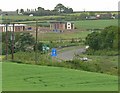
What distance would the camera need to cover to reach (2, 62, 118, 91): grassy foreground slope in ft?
24.4

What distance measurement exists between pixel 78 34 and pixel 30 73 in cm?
2376

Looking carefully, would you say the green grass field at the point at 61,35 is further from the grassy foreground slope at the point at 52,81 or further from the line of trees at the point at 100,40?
the grassy foreground slope at the point at 52,81

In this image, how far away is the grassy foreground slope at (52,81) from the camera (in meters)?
7.45

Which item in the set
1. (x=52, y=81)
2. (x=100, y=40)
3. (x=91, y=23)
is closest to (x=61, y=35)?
(x=91, y=23)

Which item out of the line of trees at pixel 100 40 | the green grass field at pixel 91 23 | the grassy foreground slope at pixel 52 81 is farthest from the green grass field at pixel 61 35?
the grassy foreground slope at pixel 52 81

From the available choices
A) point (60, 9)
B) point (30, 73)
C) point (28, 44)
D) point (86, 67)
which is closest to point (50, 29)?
point (28, 44)

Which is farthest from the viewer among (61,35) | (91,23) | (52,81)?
(61,35)

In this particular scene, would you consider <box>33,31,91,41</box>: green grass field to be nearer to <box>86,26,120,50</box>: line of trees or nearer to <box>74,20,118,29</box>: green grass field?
<box>74,20,118,29</box>: green grass field

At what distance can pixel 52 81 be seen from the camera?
8.30 meters

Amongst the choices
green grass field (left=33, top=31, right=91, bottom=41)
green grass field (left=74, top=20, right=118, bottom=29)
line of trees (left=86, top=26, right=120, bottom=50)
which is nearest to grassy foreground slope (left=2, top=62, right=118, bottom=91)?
line of trees (left=86, top=26, right=120, bottom=50)

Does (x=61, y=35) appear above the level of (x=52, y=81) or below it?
above

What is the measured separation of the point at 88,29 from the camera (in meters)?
32.1

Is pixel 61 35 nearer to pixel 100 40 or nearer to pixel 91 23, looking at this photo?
pixel 91 23

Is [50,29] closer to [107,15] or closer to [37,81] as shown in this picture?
[107,15]
